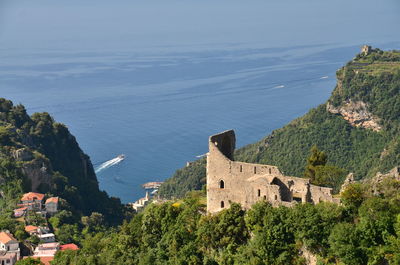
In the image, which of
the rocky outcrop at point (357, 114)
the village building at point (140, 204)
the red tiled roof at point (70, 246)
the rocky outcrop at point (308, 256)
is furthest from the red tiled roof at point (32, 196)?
the rocky outcrop at point (308, 256)

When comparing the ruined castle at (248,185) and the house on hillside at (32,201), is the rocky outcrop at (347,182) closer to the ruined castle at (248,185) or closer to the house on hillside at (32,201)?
the ruined castle at (248,185)

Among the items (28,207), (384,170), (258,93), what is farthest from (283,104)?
(28,207)

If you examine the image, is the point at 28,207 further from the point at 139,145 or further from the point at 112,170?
the point at 139,145

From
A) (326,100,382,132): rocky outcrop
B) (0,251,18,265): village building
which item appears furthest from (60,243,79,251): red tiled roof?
(326,100,382,132): rocky outcrop

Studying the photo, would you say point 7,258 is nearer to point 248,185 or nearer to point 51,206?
point 51,206

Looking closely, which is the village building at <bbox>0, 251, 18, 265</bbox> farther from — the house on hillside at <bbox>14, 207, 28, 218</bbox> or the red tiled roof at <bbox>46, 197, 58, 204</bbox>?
the red tiled roof at <bbox>46, 197, 58, 204</bbox>

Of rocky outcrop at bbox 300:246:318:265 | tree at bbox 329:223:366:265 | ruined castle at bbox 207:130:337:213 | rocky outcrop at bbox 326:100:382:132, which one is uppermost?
ruined castle at bbox 207:130:337:213

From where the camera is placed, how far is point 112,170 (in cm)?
10900

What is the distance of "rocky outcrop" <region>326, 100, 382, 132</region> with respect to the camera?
273 ft

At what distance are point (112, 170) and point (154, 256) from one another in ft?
241

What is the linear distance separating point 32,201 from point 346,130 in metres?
38.1

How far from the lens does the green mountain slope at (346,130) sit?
7975 centimetres

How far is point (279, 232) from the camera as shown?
30.6 meters

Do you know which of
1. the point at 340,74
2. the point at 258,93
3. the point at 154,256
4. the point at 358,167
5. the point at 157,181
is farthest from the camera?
the point at 258,93
